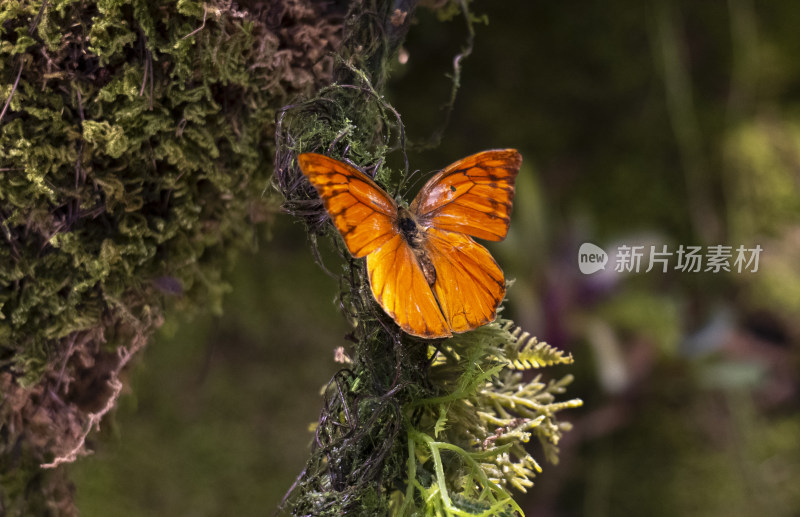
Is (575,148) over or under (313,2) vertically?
over

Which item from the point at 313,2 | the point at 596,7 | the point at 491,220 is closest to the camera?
the point at 491,220

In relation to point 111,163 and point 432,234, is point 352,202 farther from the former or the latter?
point 111,163

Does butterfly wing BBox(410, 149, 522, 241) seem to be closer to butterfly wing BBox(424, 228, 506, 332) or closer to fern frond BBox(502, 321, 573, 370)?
butterfly wing BBox(424, 228, 506, 332)

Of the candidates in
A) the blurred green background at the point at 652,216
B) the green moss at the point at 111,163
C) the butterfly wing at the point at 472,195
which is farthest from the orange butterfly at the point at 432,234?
the blurred green background at the point at 652,216

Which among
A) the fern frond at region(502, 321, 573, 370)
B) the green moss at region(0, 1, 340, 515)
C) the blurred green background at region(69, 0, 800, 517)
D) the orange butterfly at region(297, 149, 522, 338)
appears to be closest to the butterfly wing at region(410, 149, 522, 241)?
the orange butterfly at region(297, 149, 522, 338)

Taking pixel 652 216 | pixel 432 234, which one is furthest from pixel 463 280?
pixel 652 216

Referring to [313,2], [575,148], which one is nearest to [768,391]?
[575,148]

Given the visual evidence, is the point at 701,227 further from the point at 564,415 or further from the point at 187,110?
the point at 187,110
